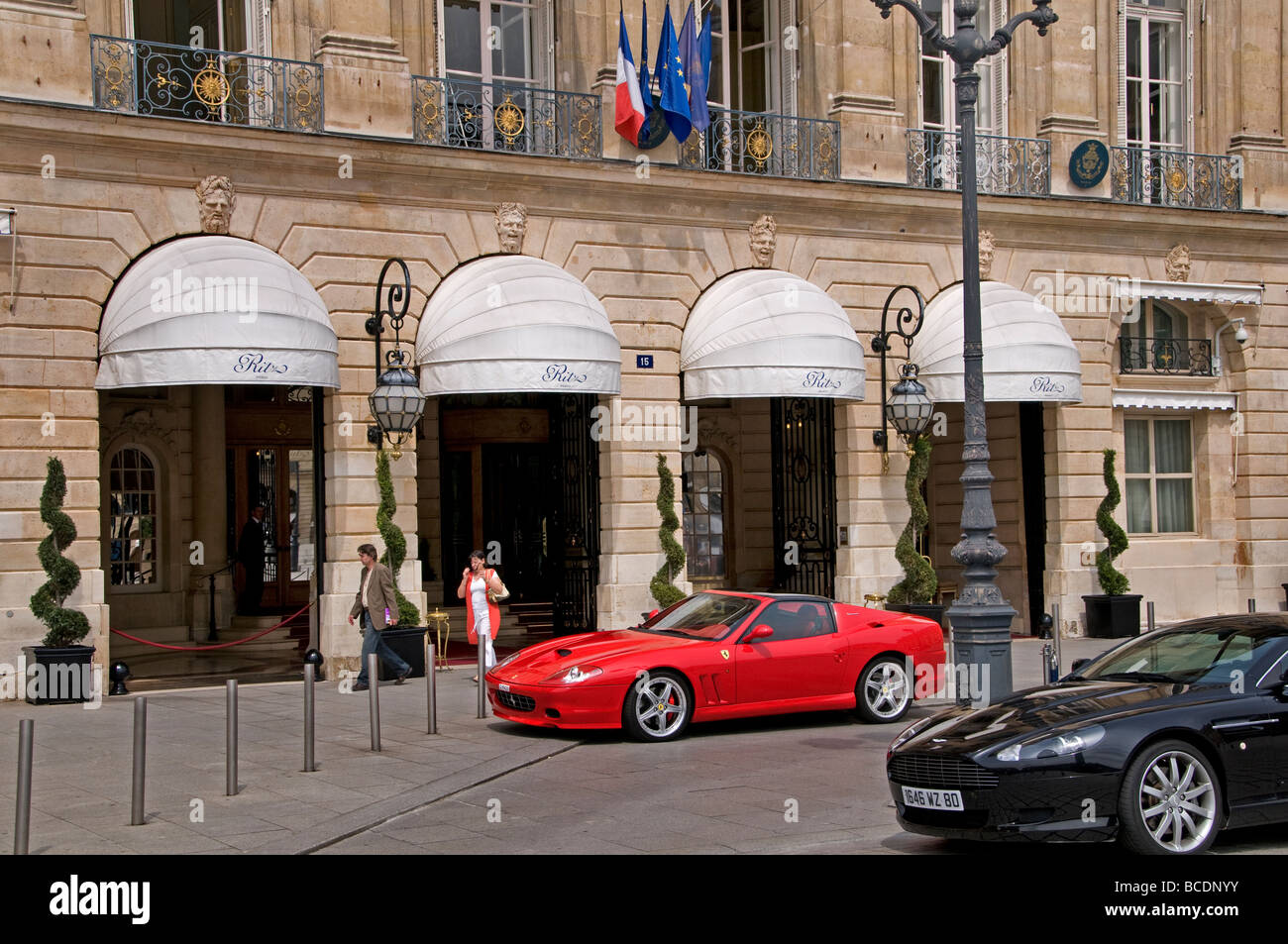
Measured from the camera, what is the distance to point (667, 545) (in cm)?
2180

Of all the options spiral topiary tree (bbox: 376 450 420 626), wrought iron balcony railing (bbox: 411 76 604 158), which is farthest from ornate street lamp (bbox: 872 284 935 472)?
spiral topiary tree (bbox: 376 450 420 626)

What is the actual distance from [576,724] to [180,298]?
25.8 feet

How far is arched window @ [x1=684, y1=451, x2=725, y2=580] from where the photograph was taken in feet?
93.5

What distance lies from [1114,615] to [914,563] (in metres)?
4.10

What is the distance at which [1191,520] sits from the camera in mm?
27328

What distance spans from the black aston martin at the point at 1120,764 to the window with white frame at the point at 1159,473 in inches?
704

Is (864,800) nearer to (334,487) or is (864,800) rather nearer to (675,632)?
(675,632)

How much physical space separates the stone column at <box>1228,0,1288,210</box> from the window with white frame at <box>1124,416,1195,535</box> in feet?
14.0

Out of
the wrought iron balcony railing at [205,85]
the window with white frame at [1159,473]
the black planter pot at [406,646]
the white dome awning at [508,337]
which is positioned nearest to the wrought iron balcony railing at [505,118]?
the wrought iron balcony railing at [205,85]

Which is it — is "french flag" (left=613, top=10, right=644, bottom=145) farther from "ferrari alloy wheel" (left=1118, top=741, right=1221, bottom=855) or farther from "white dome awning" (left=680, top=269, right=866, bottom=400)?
"ferrari alloy wheel" (left=1118, top=741, right=1221, bottom=855)

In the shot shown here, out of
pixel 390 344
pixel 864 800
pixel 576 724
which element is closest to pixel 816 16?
pixel 390 344

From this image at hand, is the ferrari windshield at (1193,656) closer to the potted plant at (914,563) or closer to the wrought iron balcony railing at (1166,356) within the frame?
the potted plant at (914,563)

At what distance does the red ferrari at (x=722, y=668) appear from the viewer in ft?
46.6

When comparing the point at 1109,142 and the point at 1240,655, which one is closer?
the point at 1240,655
